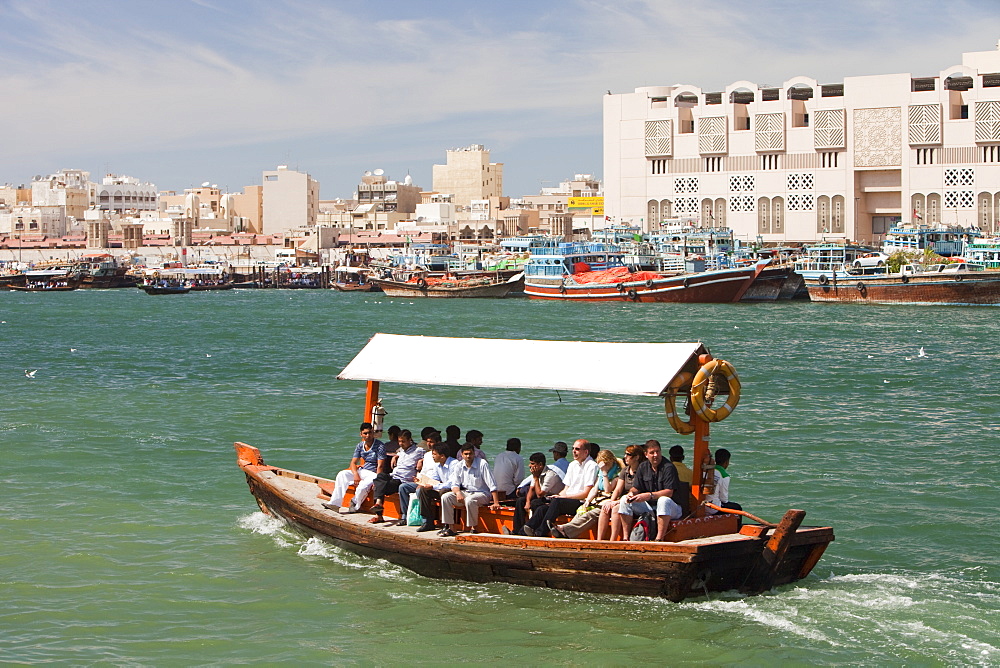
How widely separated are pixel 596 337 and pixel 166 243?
10187 centimetres

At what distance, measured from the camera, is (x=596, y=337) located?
43125 millimetres

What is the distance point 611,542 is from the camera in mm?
10273

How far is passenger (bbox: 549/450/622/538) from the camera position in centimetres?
1066

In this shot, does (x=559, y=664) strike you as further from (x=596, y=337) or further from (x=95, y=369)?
(x=596, y=337)

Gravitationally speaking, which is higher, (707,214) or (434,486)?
(707,214)

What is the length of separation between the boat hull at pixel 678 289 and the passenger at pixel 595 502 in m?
55.8

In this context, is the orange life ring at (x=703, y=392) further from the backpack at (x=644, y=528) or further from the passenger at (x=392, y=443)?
the passenger at (x=392, y=443)

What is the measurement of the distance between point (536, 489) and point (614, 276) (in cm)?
6105

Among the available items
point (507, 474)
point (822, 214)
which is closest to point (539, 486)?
point (507, 474)

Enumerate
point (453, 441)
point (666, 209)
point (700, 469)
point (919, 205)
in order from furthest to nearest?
point (666, 209), point (919, 205), point (453, 441), point (700, 469)

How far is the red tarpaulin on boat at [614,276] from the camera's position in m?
70.3

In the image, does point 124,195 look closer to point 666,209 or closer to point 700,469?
point 666,209

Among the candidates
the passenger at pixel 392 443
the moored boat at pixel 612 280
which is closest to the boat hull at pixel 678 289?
the moored boat at pixel 612 280

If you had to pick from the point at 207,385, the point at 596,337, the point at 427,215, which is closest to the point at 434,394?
the point at 207,385
